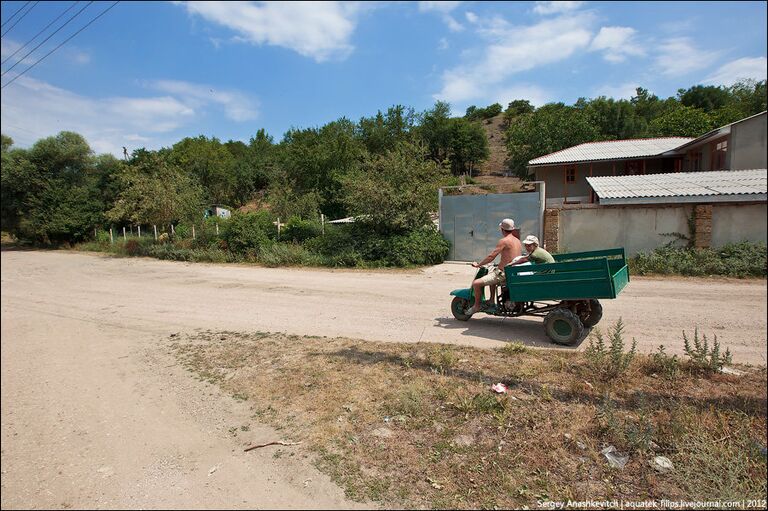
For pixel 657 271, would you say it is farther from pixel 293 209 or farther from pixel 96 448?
pixel 293 209

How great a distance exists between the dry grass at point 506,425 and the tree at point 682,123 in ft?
8.00

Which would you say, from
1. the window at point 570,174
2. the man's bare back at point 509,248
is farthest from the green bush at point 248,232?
the window at point 570,174

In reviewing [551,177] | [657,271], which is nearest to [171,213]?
[551,177]

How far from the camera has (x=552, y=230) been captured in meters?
8.94

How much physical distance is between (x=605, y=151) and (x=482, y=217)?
7135 mm

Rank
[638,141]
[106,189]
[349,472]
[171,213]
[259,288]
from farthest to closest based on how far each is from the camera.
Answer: [106,189], [171,213], [259,288], [638,141], [349,472]

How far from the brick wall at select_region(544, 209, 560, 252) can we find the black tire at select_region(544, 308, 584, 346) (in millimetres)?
3366

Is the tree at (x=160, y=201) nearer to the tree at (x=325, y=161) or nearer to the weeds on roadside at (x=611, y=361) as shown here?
the tree at (x=325, y=161)

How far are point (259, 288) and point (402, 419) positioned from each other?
8.95m

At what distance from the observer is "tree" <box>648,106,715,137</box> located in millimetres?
3607

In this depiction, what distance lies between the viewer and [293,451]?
3301 millimetres

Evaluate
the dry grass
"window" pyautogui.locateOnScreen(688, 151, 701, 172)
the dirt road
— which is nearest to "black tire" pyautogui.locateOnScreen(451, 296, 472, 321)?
the dirt road

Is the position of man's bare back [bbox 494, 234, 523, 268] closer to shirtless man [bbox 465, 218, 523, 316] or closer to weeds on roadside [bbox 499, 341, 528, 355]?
shirtless man [bbox 465, 218, 523, 316]

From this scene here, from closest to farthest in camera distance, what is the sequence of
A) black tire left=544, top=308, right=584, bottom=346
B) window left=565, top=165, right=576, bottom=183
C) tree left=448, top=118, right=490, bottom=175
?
black tire left=544, top=308, right=584, bottom=346
window left=565, top=165, right=576, bottom=183
tree left=448, top=118, right=490, bottom=175
